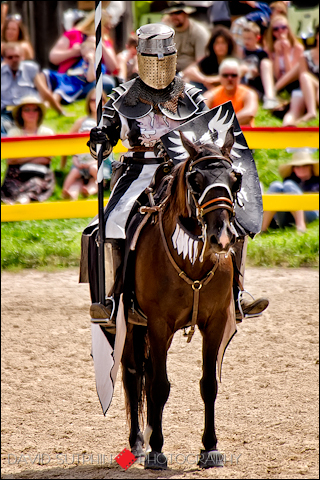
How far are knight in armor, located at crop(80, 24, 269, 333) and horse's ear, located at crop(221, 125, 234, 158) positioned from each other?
669 millimetres

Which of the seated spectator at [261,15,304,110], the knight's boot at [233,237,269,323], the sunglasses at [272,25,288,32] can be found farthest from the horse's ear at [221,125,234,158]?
the sunglasses at [272,25,288,32]

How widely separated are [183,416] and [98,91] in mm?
2284

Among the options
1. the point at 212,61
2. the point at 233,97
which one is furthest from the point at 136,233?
the point at 212,61

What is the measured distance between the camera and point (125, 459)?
478cm

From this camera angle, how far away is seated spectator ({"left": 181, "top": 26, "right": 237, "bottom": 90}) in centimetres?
970

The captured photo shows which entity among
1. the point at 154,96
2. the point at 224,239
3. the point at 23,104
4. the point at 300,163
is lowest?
the point at 300,163

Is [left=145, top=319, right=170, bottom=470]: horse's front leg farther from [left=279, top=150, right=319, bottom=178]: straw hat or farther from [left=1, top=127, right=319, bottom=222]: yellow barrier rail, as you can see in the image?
[left=279, top=150, right=319, bottom=178]: straw hat

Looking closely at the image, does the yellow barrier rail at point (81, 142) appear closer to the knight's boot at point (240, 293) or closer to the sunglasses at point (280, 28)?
the sunglasses at point (280, 28)

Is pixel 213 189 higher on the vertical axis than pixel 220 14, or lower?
higher

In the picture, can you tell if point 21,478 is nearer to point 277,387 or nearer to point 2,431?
point 2,431

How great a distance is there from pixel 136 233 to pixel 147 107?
0.81 meters

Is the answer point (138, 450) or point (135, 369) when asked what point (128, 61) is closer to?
point (135, 369)

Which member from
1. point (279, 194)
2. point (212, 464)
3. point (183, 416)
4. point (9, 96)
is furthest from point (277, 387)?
point (9, 96)

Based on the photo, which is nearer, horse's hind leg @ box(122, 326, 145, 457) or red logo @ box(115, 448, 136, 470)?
red logo @ box(115, 448, 136, 470)
